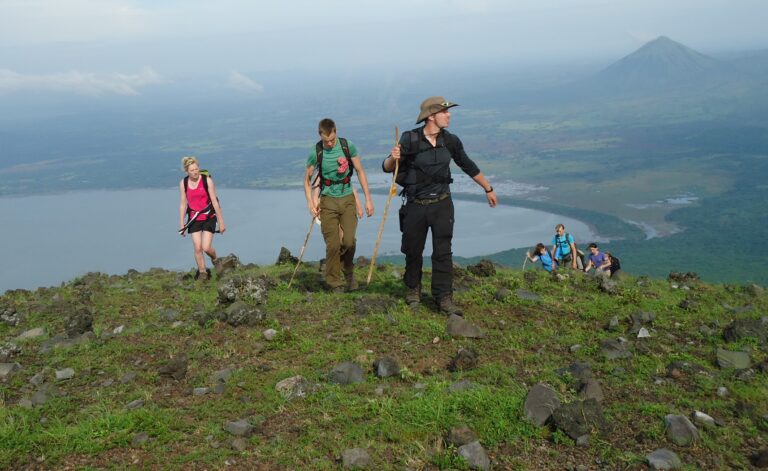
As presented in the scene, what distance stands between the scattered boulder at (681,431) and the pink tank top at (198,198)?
961 cm

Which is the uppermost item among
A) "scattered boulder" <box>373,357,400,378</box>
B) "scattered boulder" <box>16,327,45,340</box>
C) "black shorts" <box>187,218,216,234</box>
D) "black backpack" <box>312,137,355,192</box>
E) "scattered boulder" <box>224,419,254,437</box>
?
"black backpack" <box>312,137,355,192</box>

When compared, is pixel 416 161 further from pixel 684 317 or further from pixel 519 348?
pixel 684 317

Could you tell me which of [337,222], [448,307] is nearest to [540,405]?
[448,307]

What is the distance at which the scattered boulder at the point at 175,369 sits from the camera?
21.9 ft

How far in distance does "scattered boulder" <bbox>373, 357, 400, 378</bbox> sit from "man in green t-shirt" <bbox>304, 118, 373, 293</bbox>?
3.18 metres

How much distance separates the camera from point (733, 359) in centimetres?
688

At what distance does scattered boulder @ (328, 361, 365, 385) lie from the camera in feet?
20.8

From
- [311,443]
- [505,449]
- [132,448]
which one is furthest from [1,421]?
[505,449]

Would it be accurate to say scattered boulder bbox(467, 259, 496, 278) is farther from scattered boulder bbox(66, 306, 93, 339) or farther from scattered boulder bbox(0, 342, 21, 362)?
scattered boulder bbox(0, 342, 21, 362)

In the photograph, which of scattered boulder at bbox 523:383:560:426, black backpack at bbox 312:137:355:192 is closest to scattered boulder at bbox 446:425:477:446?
scattered boulder at bbox 523:383:560:426

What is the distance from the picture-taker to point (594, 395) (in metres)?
5.88

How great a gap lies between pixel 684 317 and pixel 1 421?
9215 millimetres

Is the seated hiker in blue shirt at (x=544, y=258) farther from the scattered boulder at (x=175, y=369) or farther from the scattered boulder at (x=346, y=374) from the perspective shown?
the scattered boulder at (x=175, y=369)

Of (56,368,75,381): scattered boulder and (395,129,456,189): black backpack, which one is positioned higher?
(395,129,456,189): black backpack
